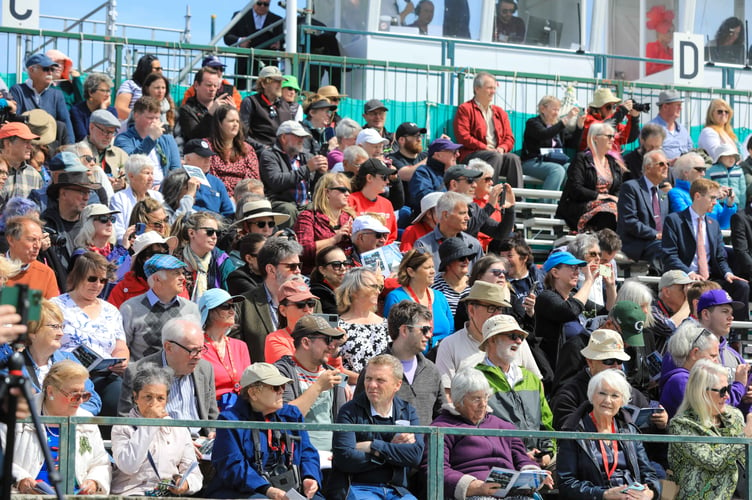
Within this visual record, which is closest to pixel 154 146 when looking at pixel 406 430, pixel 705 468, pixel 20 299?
pixel 406 430

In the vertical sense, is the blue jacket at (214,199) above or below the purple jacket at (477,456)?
above

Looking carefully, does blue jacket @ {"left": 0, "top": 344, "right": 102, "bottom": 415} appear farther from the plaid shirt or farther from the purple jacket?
the plaid shirt

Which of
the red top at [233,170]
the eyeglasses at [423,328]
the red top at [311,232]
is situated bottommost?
the eyeglasses at [423,328]

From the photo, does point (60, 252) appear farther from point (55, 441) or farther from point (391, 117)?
point (391, 117)

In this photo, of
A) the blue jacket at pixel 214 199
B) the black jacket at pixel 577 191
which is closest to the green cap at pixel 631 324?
the blue jacket at pixel 214 199

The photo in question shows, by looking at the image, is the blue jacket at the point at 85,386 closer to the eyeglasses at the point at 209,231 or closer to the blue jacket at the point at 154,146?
the eyeglasses at the point at 209,231

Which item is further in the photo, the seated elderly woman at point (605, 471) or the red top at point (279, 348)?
the red top at point (279, 348)

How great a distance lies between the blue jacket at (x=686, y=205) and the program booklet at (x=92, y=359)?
6.99m

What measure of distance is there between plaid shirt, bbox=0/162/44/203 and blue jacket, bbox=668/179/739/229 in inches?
245

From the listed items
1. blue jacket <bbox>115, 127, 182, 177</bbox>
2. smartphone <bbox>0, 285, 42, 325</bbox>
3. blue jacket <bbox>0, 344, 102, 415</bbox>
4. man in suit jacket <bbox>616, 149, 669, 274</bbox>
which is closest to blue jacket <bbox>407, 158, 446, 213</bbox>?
man in suit jacket <bbox>616, 149, 669, 274</bbox>

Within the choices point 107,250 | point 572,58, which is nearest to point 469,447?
point 107,250

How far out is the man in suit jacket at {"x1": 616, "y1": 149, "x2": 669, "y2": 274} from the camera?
1259 cm

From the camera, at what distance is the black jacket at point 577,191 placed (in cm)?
1315

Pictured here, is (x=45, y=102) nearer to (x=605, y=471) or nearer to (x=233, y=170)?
(x=233, y=170)
